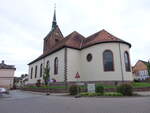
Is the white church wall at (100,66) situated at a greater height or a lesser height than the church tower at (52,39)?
lesser

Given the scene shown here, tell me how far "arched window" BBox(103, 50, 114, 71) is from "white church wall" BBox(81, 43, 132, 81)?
1.64 feet

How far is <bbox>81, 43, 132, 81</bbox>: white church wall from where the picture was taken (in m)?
22.2

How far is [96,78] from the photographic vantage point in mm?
23094

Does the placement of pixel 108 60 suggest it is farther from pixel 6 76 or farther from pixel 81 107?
pixel 6 76

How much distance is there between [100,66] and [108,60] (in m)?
1.75

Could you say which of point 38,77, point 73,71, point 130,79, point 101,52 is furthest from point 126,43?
point 38,77

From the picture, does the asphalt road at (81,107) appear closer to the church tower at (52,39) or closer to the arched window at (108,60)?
the arched window at (108,60)

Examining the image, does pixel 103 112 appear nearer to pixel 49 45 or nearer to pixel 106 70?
pixel 106 70

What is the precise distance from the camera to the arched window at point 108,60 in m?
22.8

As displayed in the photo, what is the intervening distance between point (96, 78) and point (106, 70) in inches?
86.4

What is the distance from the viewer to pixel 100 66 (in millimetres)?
23281

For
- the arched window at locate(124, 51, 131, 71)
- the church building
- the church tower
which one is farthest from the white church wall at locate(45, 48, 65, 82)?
the arched window at locate(124, 51, 131, 71)

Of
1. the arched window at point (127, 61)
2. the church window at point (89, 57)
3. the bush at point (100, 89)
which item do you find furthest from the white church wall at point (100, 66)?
the bush at point (100, 89)

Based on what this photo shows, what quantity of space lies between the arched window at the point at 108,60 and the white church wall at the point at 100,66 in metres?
0.50
